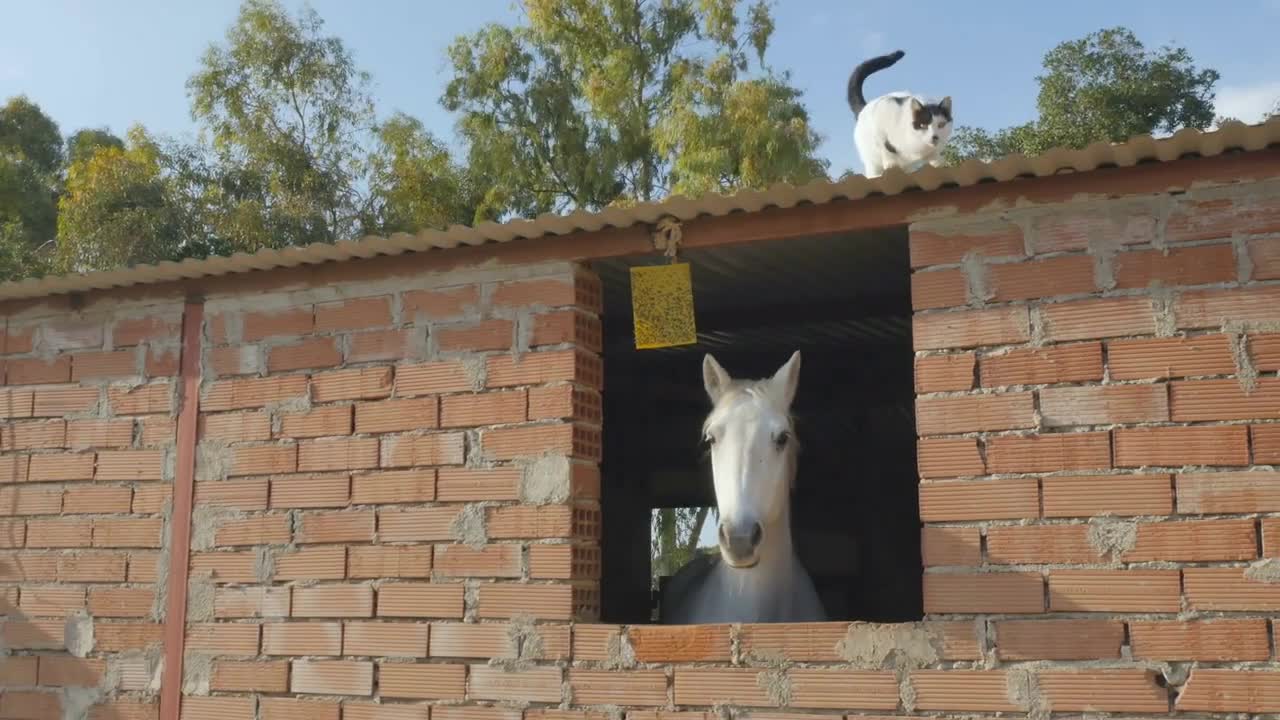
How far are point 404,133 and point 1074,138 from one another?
1290 cm

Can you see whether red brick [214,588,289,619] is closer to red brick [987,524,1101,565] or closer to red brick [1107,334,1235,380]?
red brick [987,524,1101,565]

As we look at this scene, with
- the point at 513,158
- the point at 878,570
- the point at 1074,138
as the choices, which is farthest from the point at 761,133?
the point at 878,570

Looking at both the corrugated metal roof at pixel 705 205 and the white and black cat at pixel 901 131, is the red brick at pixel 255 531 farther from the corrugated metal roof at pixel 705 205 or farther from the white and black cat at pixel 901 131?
the white and black cat at pixel 901 131

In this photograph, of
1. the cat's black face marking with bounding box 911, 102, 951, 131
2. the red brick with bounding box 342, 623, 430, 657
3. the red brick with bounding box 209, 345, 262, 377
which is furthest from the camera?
the cat's black face marking with bounding box 911, 102, 951, 131

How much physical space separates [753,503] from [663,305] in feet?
3.74

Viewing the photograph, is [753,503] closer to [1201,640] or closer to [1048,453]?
[1048,453]

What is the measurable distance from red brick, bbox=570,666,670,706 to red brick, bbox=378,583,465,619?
0.66 metres

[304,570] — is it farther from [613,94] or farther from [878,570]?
[613,94]

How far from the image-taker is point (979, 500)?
5074 mm

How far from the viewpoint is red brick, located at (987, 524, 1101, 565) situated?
4.89 m

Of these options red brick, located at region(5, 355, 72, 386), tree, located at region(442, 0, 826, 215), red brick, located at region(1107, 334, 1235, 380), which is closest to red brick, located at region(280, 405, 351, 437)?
red brick, located at region(5, 355, 72, 386)

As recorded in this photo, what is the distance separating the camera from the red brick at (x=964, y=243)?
5.20m

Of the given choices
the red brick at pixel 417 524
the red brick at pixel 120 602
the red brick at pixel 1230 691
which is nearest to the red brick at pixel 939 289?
the red brick at pixel 1230 691

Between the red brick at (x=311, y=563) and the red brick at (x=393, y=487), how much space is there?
0.28 m
